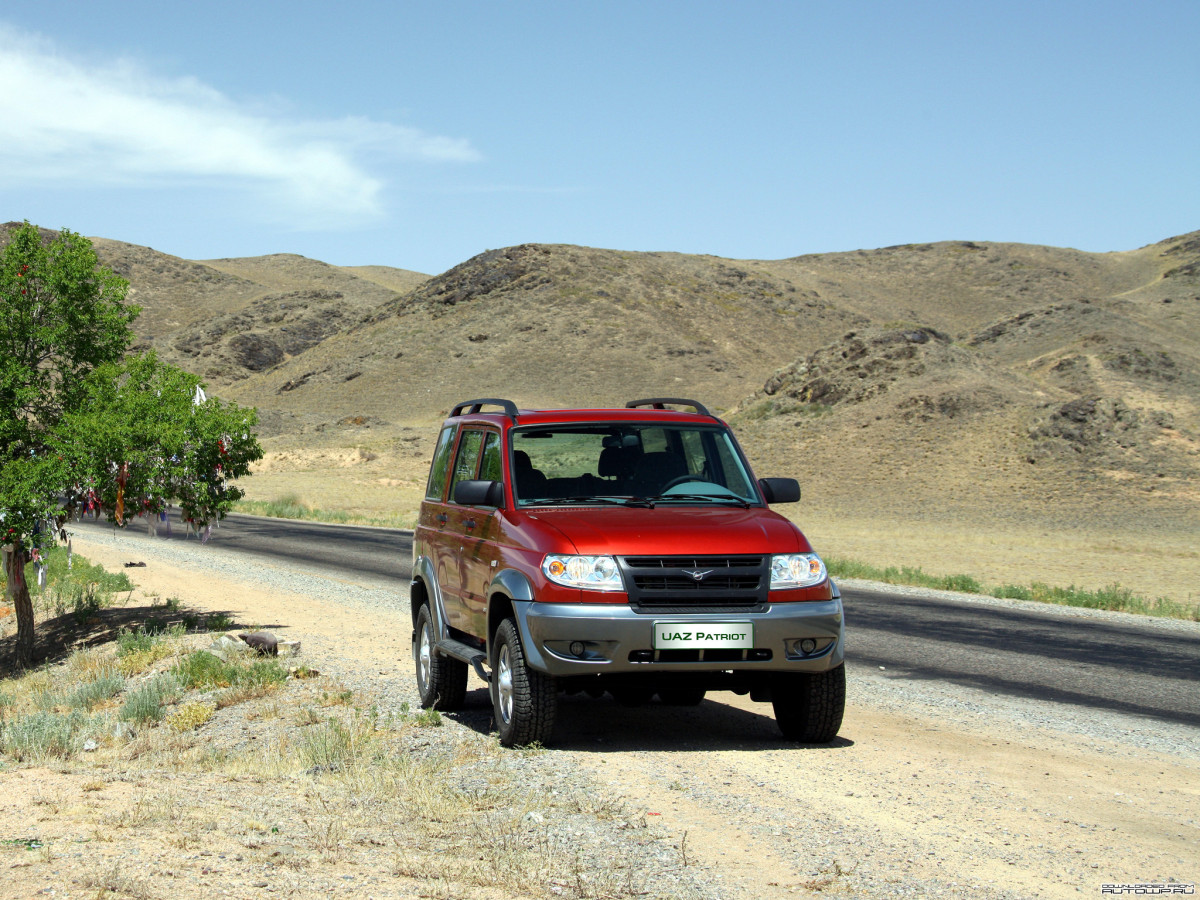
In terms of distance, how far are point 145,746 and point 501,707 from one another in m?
3.18

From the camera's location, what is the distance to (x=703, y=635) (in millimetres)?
7121

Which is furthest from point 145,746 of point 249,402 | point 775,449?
point 249,402

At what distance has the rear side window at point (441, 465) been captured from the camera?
32.1 ft

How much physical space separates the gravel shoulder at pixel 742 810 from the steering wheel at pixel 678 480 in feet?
5.64

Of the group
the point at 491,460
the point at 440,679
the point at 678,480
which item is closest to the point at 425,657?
the point at 440,679

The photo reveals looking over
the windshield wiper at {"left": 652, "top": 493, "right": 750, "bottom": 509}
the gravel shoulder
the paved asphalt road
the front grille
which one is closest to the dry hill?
the paved asphalt road

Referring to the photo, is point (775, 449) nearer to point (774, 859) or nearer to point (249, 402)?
point (774, 859)

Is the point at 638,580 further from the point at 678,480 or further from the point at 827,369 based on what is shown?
the point at 827,369

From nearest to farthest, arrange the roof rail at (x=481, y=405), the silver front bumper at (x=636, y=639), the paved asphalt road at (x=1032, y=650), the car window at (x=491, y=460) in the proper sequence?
the silver front bumper at (x=636, y=639), the car window at (x=491, y=460), the roof rail at (x=481, y=405), the paved asphalt road at (x=1032, y=650)

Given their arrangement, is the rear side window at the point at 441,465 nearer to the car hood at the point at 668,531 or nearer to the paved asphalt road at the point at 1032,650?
the car hood at the point at 668,531

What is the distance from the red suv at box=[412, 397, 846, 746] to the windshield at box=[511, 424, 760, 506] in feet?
0.04

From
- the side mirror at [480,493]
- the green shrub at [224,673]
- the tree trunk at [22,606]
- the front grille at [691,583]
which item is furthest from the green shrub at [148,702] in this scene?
the front grille at [691,583]

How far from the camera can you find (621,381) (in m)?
90.8

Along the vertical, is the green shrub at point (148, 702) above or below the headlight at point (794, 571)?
below
